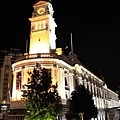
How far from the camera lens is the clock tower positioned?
4843cm

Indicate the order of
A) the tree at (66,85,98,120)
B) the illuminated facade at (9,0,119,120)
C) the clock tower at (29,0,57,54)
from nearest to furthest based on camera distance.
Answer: the tree at (66,85,98,120)
the illuminated facade at (9,0,119,120)
the clock tower at (29,0,57,54)

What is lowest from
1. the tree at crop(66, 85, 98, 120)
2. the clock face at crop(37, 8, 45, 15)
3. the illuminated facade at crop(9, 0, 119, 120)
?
the tree at crop(66, 85, 98, 120)

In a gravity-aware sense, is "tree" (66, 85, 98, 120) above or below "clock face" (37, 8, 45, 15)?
below

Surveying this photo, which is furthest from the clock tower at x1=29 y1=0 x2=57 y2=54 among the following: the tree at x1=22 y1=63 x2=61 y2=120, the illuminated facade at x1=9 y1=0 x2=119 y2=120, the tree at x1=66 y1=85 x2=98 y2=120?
the tree at x1=22 y1=63 x2=61 y2=120

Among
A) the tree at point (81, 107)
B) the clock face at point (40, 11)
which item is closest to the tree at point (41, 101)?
the tree at point (81, 107)

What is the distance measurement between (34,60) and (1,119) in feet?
44.3

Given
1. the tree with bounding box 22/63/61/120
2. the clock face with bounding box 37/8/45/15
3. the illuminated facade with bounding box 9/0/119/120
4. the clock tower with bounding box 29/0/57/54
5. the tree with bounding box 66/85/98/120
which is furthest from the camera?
the clock face with bounding box 37/8/45/15

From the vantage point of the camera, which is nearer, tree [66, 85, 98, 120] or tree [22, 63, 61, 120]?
tree [22, 63, 61, 120]

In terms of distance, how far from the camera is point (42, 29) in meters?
49.4

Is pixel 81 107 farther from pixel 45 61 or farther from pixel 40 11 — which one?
pixel 40 11

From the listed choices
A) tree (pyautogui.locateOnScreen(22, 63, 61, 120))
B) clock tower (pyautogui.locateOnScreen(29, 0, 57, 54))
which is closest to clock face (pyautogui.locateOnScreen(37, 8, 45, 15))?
clock tower (pyautogui.locateOnScreen(29, 0, 57, 54))

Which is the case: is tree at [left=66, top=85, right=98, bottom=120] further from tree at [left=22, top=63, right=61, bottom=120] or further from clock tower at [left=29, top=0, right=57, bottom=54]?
clock tower at [left=29, top=0, right=57, bottom=54]

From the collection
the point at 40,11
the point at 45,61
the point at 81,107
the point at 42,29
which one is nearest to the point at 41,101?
the point at 81,107

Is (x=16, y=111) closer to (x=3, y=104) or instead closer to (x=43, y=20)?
(x=43, y=20)
